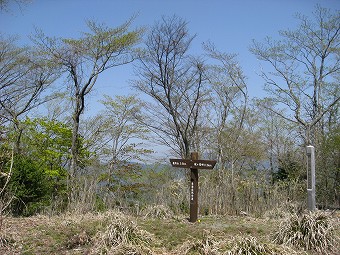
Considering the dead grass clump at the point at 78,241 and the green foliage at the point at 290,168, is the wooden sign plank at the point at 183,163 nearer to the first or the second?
the dead grass clump at the point at 78,241

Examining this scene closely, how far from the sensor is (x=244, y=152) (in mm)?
18562

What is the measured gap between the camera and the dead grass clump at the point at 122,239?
478 centimetres

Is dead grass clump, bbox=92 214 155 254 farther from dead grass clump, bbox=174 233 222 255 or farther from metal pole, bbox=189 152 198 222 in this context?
metal pole, bbox=189 152 198 222

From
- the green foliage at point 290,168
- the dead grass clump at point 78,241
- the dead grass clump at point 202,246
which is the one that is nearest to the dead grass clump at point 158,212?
the dead grass clump at point 78,241

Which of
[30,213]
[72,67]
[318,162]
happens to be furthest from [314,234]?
[72,67]

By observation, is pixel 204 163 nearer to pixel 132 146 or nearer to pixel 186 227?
pixel 186 227

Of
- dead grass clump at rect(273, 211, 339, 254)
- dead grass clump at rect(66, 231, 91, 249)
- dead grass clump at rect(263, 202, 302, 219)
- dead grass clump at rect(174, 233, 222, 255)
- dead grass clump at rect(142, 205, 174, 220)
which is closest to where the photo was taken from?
dead grass clump at rect(174, 233, 222, 255)

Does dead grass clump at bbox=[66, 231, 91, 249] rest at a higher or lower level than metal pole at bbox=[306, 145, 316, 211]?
lower

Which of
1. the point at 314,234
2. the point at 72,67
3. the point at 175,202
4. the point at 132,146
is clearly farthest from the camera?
the point at 132,146

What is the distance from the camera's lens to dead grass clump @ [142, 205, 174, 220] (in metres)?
7.64

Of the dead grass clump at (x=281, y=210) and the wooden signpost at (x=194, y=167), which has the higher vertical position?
the wooden signpost at (x=194, y=167)

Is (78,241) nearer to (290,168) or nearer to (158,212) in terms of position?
(158,212)

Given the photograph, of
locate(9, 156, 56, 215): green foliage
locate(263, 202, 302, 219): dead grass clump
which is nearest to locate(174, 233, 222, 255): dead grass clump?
locate(263, 202, 302, 219): dead grass clump

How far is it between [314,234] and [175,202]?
13.0ft
